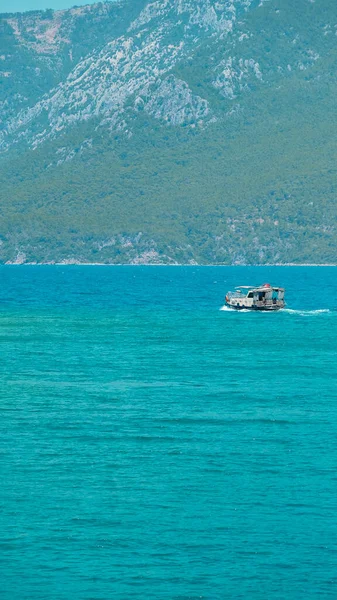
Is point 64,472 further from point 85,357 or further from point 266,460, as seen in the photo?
point 85,357

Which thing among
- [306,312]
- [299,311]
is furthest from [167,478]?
[299,311]

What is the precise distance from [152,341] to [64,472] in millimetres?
69327

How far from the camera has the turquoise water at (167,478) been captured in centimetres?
4450

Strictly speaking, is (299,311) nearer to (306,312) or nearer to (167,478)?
(306,312)

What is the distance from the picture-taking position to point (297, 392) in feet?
278

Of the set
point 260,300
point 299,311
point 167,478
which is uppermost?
point 167,478

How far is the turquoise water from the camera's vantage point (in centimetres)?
4450

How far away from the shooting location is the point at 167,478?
5688cm

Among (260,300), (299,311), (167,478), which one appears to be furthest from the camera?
(260,300)

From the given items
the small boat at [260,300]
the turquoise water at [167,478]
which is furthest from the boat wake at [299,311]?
the turquoise water at [167,478]

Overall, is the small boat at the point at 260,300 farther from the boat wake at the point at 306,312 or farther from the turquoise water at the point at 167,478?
the turquoise water at the point at 167,478

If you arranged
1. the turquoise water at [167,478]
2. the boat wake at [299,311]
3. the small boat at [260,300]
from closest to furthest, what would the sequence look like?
the turquoise water at [167,478], the boat wake at [299,311], the small boat at [260,300]

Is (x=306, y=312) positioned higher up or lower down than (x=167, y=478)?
lower down

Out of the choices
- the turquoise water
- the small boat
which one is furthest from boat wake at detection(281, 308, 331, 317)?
the turquoise water
